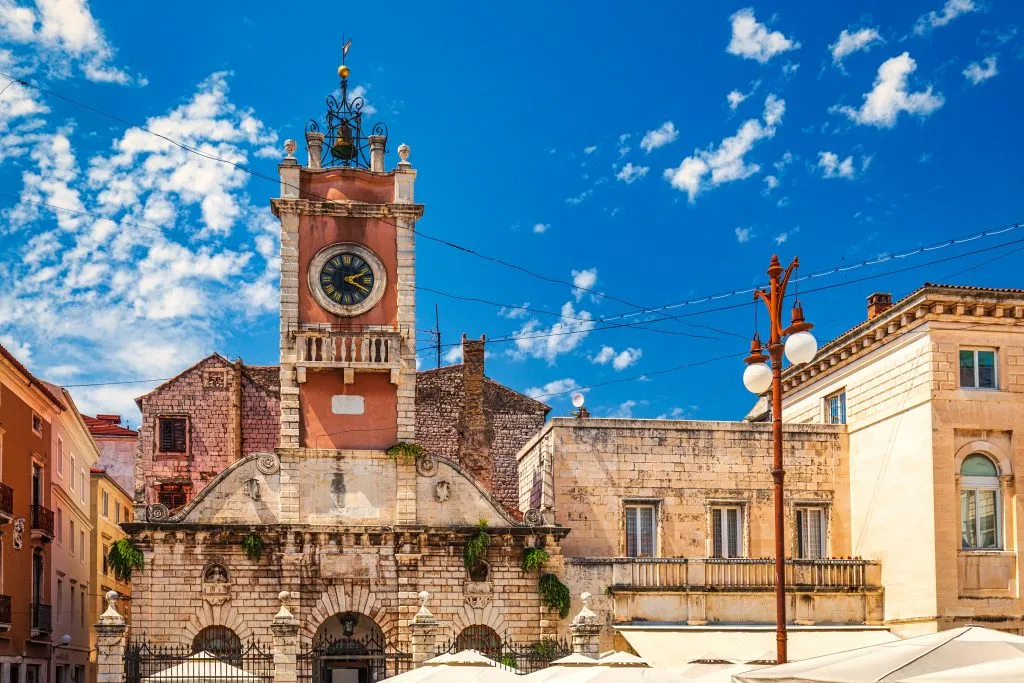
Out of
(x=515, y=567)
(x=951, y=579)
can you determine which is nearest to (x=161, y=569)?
(x=515, y=567)

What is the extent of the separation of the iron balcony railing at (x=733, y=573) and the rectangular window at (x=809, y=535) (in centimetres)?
118

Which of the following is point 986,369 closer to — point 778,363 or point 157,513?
point 778,363

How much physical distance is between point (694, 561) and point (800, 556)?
3.34 m

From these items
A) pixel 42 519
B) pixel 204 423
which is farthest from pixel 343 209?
pixel 204 423

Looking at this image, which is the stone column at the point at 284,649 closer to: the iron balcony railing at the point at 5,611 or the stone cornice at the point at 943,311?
the iron balcony railing at the point at 5,611

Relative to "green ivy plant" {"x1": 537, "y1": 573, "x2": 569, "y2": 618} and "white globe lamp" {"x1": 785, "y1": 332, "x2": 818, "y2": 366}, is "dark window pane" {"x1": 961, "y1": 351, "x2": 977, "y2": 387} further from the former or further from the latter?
"white globe lamp" {"x1": 785, "y1": 332, "x2": 818, "y2": 366}

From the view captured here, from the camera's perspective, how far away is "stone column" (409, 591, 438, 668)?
84.2ft

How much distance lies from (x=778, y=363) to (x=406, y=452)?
43.2 ft

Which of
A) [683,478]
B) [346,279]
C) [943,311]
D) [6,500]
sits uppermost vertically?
[346,279]

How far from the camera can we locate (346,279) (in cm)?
2973

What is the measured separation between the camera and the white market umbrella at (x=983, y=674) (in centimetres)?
1173

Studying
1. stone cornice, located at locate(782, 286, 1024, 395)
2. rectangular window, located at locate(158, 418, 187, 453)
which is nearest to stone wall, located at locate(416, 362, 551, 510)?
rectangular window, located at locate(158, 418, 187, 453)

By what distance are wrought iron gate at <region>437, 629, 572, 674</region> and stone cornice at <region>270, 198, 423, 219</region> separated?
9.78 meters

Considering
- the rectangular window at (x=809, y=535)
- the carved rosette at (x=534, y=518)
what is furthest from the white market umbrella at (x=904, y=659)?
the rectangular window at (x=809, y=535)
